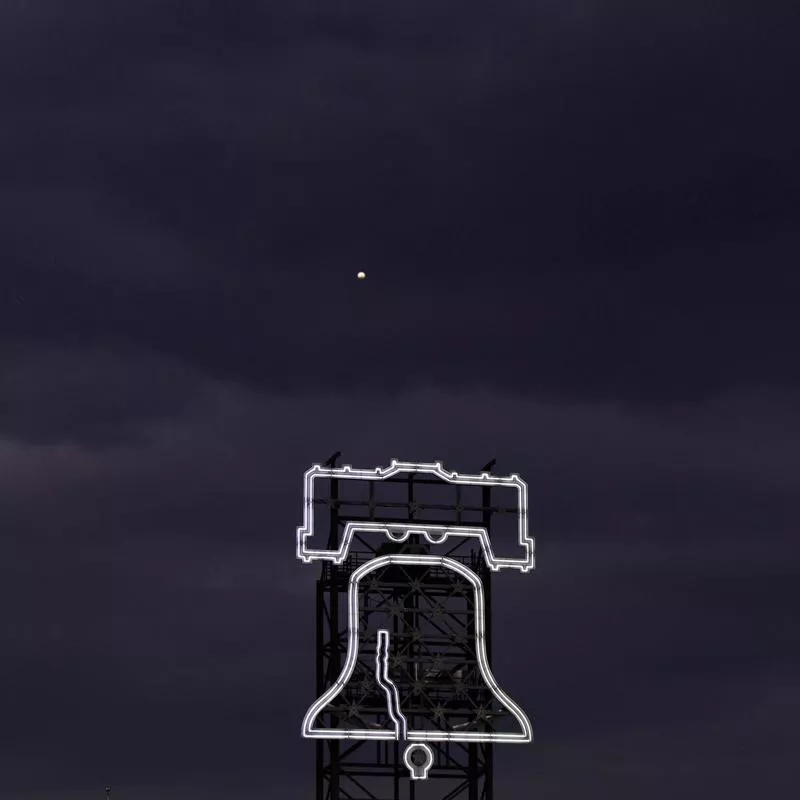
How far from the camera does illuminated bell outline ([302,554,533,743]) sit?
127m

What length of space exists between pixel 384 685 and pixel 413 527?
6.15 m

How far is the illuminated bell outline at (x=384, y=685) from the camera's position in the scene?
12719cm

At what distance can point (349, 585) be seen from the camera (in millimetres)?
128625

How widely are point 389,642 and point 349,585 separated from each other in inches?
102

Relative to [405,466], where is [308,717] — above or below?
below

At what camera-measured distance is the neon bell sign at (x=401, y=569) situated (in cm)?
12788

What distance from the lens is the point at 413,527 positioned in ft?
426

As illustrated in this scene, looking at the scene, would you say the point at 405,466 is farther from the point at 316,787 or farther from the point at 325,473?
the point at 316,787

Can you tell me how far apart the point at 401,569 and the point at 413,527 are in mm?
1644

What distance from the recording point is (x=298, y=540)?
128m

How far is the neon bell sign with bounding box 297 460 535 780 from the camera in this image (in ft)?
420

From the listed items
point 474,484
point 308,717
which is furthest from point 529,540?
point 308,717

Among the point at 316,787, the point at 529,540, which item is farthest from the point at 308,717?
the point at 529,540

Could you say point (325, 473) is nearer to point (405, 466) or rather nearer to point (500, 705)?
point (405, 466)
